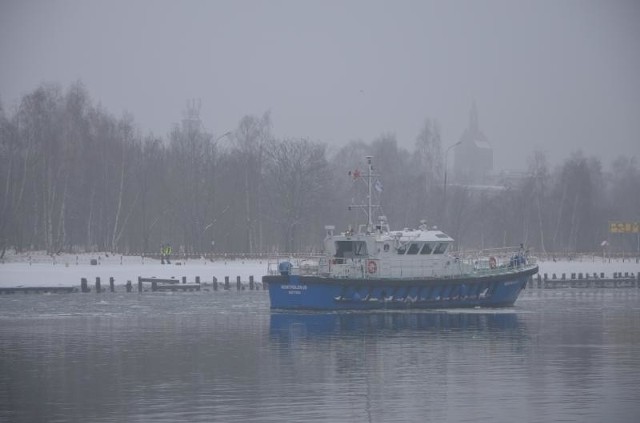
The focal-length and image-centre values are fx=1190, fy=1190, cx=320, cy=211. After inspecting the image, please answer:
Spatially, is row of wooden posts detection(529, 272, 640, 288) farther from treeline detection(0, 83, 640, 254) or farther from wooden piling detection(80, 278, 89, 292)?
wooden piling detection(80, 278, 89, 292)

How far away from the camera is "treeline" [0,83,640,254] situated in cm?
9488

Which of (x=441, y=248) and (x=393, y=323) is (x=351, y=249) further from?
(x=393, y=323)

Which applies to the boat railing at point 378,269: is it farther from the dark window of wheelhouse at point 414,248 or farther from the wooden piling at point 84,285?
the wooden piling at point 84,285

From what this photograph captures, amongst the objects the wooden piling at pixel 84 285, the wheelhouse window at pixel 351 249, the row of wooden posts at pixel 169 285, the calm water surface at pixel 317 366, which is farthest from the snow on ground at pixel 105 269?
the wheelhouse window at pixel 351 249

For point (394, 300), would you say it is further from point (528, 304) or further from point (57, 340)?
point (57, 340)

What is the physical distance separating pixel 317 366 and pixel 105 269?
48949mm

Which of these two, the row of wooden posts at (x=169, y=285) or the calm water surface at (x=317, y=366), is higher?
the row of wooden posts at (x=169, y=285)

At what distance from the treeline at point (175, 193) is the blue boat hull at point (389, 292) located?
2143 centimetres

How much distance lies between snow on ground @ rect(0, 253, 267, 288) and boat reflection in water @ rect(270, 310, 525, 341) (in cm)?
2645

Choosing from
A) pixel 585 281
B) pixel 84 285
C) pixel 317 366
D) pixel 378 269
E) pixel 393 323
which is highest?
pixel 378 269

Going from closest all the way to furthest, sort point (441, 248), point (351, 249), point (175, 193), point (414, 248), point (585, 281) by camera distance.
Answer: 1. point (351, 249)
2. point (414, 248)
3. point (441, 248)
4. point (585, 281)
5. point (175, 193)

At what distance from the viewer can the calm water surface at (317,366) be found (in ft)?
90.5

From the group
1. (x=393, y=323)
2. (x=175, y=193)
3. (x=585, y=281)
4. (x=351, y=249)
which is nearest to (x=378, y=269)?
(x=351, y=249)

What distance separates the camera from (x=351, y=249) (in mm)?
59250
